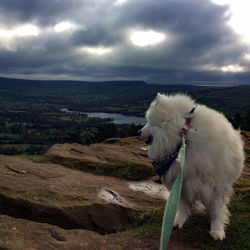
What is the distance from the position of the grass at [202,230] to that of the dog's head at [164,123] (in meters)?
2.14

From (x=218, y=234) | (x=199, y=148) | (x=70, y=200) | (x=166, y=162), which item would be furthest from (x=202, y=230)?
(x=70, y=200)

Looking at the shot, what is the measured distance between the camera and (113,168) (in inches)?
495

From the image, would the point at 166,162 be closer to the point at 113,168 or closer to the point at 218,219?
the point at 218,219

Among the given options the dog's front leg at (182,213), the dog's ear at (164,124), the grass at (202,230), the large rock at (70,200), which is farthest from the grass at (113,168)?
the dog's ear at (164,124)

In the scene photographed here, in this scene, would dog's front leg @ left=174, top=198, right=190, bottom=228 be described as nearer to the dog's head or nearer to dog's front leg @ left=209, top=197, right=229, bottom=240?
dog's front leg @ left=209, top=197, right=229, bottom=240

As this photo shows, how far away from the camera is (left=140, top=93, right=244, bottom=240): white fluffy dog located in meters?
5.17

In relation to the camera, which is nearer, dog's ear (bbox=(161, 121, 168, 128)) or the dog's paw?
dog's ear (bbox=(161, 121, 168, 128))

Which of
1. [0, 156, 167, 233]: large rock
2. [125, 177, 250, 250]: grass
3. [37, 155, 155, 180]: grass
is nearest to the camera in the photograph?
[125, 177, 250, 250]: grass

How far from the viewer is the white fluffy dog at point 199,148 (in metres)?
5.17

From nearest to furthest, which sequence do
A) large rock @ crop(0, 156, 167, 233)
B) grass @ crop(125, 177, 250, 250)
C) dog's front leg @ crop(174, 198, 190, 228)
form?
grass @ crop(125, 177, 250, 250)
dog's front leg @ crop(174, 198, 190, 228)
large rock @ crop(0, 156, 167, 233)

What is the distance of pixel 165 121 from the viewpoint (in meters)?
5.20

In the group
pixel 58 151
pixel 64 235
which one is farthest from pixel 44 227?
pixel 58 151

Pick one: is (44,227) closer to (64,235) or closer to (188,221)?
(64,235)

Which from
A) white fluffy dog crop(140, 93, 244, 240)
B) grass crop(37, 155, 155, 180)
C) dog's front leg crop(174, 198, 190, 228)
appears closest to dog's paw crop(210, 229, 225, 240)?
white fluffy dog crop(140, 93, 244, 240)
